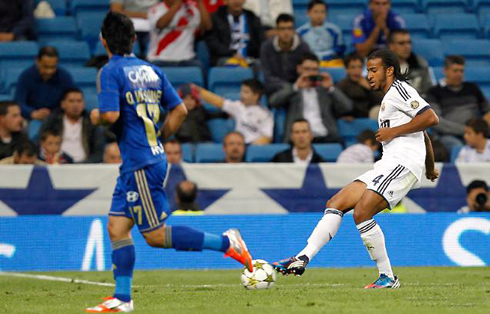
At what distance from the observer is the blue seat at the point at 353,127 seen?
47.0ft

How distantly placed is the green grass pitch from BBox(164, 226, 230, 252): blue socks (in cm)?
41

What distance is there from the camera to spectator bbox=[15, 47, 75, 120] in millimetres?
14086

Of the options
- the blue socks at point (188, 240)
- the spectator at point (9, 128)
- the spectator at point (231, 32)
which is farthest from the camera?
the spectator at point (231, 32)

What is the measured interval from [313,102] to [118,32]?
7602mm

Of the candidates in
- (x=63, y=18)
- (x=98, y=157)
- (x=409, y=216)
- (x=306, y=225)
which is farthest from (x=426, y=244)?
(x=63, y=18)

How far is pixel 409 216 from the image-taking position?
38.3 feet

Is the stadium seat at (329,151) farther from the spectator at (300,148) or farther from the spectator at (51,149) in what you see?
the spectator at (51,149)

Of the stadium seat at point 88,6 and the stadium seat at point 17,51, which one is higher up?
the stadium seat at point 88,6

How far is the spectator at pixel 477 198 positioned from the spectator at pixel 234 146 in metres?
2.80

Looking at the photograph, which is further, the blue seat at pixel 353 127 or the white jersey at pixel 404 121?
the blue seat at pixel 353 127

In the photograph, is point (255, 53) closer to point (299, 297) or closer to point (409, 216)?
point (409, 216)

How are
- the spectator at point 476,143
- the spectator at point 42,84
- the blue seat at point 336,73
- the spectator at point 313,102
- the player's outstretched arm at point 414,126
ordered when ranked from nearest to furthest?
the player's outstretched arm at point 414,126 → the spectator at point 476,143 → the spectator at point 313,102 → the spectator at point 42,84 → the blue seat at point 336,73

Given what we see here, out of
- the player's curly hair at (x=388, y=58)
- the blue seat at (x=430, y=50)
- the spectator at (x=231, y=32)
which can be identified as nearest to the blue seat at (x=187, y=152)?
the spectator at (x=231, y=32)

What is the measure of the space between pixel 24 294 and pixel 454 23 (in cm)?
1072
